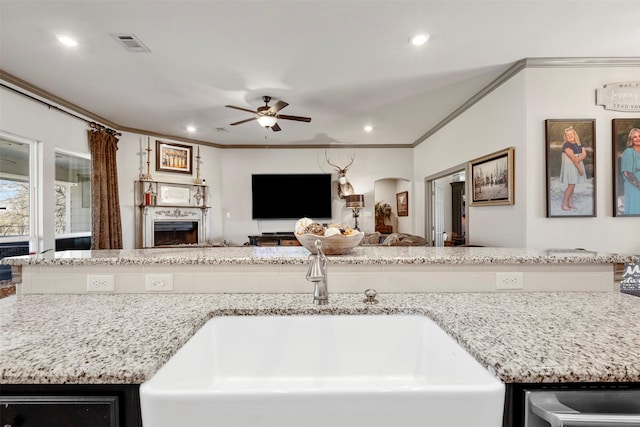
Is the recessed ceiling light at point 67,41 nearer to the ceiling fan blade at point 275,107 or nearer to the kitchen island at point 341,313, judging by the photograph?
the ceiling fan blade at point 275,107

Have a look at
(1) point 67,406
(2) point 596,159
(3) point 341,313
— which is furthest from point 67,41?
(2) point 596,159

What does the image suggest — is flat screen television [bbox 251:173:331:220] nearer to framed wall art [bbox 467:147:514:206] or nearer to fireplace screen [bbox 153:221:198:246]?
fireplace screen [bbox 153:221:198:246]

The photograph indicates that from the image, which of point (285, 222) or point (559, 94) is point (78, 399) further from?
point (285, 222)

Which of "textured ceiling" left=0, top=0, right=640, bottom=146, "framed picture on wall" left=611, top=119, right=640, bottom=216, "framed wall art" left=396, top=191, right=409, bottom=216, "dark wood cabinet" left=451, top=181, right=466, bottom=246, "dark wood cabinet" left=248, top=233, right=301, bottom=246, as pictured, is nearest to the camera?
"textured ceiling" left=0, top=0, right=640, bottom=146

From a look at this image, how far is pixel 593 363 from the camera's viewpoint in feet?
2.09

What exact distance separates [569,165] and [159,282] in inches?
135

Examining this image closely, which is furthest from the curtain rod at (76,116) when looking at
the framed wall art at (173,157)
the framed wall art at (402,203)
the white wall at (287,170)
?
the framed wall art at (402,203)

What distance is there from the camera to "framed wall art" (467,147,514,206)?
296 centimetres

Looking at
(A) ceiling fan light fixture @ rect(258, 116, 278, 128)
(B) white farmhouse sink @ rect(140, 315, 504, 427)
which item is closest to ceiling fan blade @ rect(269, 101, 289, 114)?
(A) ceiling fan light fixture @ rect(258, 116, 278, 128)

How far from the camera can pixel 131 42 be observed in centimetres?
250

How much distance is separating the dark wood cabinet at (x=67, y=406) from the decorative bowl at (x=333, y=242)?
2.47ft

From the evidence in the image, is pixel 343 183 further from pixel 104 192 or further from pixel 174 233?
pixel 104 192

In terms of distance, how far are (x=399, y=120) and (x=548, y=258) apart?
3.74m

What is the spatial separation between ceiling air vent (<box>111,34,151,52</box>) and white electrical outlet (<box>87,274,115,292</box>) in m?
2.18
